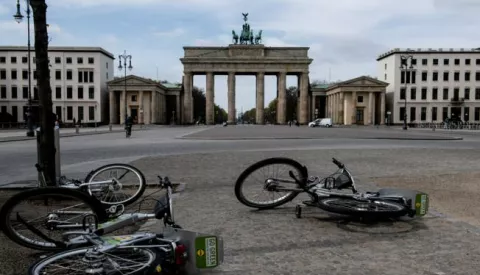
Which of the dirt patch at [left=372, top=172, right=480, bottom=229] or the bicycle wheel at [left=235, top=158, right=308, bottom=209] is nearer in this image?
the bicycle wheel at [left=235, top=158, right=308, bottom=209]

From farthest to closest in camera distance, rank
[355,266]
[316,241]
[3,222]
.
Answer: [316,241], [3,222], [355,266]

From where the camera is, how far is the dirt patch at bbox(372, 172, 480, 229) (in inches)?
310

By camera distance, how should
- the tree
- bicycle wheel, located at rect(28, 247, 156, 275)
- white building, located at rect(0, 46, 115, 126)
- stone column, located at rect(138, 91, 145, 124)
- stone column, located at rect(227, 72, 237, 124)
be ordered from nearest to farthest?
bicycle wheel, located at rect(28, 247, 156, 275) → the tree → stone column, located at rect(138, 91, 145, 124) → stone column, located at rect(227, 72, 237, 124) → white building, located at rect(0, 46, 115, 126)

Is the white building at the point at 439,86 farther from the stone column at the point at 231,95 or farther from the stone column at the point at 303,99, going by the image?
the stone column at the point at 231,95

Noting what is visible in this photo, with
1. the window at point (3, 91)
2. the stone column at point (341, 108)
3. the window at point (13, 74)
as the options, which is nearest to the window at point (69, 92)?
the window at point (13, 74)

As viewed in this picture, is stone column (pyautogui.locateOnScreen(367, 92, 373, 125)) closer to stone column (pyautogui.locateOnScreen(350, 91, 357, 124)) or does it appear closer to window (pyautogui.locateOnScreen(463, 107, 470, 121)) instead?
stone column (pyautogui.locateOnScreen(350, 91, 357, 124))

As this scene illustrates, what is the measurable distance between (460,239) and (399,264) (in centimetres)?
153

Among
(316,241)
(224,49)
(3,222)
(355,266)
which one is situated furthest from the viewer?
(224,49)

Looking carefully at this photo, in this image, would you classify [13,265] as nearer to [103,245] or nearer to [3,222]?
[3,222]

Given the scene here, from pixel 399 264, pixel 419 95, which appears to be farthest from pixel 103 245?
pixel 419 95

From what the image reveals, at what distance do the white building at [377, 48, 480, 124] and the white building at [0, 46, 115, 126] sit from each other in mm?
76306

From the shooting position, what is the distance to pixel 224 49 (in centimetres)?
11756

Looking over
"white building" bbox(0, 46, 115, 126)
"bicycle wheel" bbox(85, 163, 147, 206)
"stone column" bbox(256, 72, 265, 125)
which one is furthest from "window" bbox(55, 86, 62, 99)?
"bicycle wheel" bbox(85, 163, 147, 206)

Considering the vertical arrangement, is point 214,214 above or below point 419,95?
below
